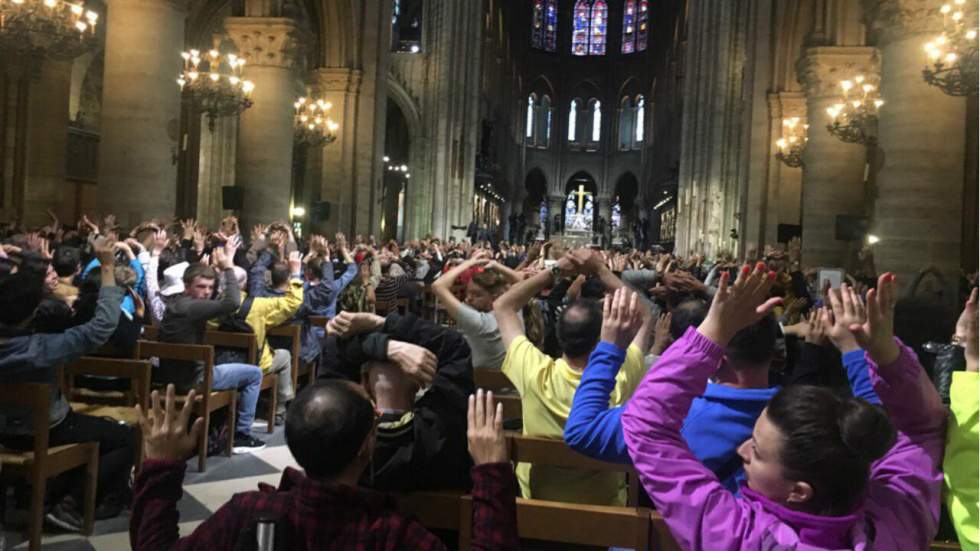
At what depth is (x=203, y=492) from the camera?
5.41m

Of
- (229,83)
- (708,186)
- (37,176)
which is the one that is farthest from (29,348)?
(708,186)

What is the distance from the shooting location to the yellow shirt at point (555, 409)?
3.35 metres

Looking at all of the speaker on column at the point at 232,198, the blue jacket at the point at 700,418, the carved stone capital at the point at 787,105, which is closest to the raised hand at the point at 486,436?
the blue jacket at the point at 700,418

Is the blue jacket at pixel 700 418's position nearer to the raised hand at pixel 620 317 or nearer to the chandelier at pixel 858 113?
the raised hand at pixel 620 317

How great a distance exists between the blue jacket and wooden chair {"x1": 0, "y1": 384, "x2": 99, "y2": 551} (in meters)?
2.81

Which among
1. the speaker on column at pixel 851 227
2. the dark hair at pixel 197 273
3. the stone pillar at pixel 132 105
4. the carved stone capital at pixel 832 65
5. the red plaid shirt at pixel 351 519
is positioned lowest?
the red plaid shirt at pixel 351 519

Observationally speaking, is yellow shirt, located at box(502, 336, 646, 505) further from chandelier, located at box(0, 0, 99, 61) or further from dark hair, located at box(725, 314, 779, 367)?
chandelier, located at box(0, 0, 99, 61)

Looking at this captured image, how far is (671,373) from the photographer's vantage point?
2.05m

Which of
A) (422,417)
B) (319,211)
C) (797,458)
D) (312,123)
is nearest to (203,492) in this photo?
(422,417)

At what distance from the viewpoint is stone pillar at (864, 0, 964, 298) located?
10.8 metres

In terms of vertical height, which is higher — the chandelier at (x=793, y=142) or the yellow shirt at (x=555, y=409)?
the chandelier at (x=793, y=142)

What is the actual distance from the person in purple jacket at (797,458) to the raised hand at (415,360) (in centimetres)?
93

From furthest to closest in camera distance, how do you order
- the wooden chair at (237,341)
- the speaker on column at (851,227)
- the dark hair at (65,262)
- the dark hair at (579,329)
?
the speaker on column at (851,227) < the wooden chair at (237,341) < the dark hair at (65,262) < the dark hair at (579,329)

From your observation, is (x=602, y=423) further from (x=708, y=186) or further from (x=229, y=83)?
(x=708, y=186)
